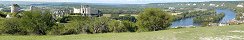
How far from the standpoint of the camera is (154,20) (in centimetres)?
5453

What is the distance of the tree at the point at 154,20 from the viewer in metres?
54.8

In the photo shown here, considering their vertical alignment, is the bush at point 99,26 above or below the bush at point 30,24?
below

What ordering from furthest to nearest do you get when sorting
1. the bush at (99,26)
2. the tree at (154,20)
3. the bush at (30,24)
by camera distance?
the bush at (99,26), the tree at (154,20), the bush at (30,24)

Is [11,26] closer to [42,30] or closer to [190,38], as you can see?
[42,30]

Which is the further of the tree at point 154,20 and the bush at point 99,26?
the bush at point 99,26

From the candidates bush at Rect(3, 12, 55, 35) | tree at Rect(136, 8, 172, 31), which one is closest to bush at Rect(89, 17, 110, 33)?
bush at Rect(3, 12, 55, 35)

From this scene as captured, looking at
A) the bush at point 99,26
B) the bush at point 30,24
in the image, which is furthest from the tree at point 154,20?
the bush at point 30,24

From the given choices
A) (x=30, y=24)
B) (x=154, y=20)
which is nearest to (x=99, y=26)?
(x=154, y=20)

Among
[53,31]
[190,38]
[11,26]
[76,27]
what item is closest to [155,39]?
[190,38]

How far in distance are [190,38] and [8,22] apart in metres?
42.1

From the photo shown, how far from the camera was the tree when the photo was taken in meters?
54.8

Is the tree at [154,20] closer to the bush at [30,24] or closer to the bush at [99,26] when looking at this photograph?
the bush at [99,26]

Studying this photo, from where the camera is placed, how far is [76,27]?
63750 millimetres

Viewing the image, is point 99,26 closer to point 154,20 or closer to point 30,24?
point 154,20
